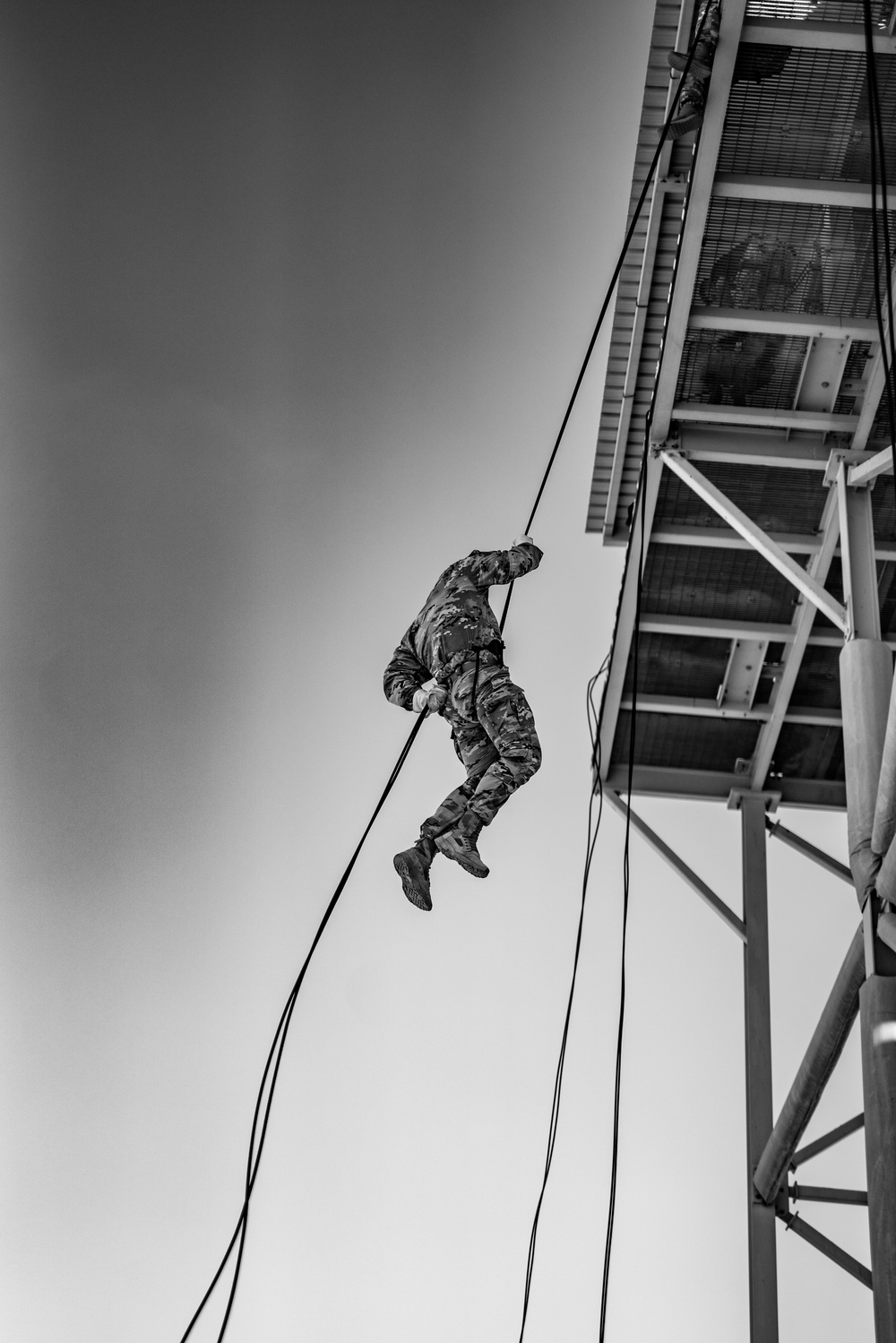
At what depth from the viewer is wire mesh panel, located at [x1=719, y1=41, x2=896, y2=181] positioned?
293 inches

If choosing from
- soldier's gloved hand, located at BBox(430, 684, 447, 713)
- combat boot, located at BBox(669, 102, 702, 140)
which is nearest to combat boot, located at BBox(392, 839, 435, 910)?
soldier's gloved hand, located at BBox(430, 684, 447, 713)

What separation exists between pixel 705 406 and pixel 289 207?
36.7ft

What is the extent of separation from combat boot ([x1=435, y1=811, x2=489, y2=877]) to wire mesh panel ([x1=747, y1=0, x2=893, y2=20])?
478cm

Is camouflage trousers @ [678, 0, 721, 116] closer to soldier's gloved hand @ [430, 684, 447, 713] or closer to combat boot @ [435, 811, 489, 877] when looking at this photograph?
soldier's gloved hand @ [430, 684, 447, 713]

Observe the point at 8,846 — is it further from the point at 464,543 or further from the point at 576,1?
the point at 576,1

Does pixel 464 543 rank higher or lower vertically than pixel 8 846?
higher

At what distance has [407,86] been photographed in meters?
18.8

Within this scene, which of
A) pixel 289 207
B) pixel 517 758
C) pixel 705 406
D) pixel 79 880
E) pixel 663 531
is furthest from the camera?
pixel 289 207

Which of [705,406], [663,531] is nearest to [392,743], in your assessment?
[663,531]

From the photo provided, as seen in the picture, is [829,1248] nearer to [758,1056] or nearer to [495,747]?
[758,1056]

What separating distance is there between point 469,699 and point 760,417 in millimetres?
3783

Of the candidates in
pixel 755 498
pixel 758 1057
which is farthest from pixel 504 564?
pixel 758 1057

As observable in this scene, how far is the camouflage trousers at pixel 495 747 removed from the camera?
6766 mm

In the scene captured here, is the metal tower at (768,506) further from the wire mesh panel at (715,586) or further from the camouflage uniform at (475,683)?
the camouflage uniform at (475,683)
